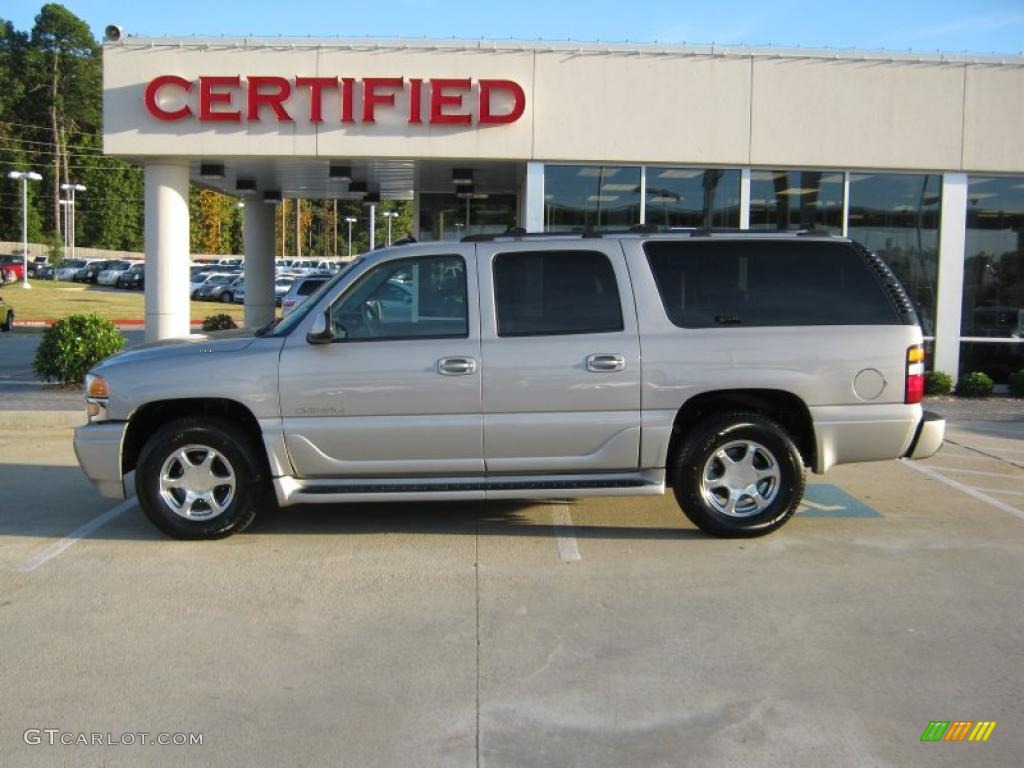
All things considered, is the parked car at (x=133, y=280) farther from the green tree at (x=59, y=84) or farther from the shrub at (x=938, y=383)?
the shrub at (x=938, y=383)

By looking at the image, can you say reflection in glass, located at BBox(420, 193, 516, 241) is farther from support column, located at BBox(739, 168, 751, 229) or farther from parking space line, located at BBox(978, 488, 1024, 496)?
parking space line, located at BBox(978, 488, 1024, 496)

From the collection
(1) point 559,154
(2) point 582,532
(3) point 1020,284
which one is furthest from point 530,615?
(3) point 1020,284

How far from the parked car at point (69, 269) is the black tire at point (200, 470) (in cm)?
6330

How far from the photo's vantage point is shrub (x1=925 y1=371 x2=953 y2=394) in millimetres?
13961

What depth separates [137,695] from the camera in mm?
4309

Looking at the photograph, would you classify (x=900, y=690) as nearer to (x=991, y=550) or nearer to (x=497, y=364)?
(x=991, y=550)

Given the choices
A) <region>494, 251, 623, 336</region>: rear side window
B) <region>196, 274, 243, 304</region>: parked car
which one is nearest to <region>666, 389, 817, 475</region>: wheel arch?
<region>494, 251, 623, 336</region>: rear side window

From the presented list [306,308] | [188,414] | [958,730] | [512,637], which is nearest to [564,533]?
[512,637]

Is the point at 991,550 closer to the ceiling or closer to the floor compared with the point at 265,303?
closer to the floor

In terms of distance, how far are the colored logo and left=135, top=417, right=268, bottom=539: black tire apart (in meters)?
4.29

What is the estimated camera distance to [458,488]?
21.4 feet

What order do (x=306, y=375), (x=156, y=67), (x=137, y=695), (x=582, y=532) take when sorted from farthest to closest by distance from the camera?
(x=156, y=67) → (x=582, y=532) → (x=306, y=375) → (x=137, y=695)

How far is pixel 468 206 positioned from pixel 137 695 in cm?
1558

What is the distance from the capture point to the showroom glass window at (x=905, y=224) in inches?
550
